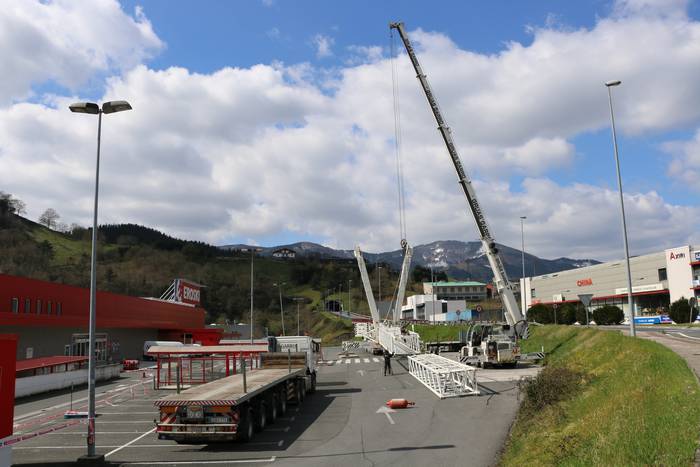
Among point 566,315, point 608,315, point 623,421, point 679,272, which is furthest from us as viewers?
point 679,272

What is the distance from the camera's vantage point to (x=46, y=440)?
1519 cm

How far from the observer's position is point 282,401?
735 inches

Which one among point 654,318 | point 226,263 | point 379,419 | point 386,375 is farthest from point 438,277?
point 379,419

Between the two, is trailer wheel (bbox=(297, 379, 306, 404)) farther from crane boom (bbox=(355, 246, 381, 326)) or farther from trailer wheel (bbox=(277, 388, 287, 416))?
crane boom (bbox=(355, 246, 381, 326))

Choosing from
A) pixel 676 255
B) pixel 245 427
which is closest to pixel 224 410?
pixel 245 427

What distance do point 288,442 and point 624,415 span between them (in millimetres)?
8036

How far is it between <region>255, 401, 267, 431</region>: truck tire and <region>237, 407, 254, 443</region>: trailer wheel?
94cm

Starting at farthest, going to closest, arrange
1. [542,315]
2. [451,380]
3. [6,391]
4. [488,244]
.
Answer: [542,315]
[488,244]
[451,380]
[6,391]

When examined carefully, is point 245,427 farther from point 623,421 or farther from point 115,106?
point 623,421

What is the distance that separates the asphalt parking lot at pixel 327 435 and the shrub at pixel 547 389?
0.92m

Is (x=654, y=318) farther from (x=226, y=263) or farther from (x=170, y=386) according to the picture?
(x=226, y=263)

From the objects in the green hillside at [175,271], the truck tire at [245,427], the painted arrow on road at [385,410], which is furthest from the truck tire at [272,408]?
the green hillside at [175,271]

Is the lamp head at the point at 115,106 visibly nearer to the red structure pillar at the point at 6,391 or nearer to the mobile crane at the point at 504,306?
the red structure pillar at the point at 6,391

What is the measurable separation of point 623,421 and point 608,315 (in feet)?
170
